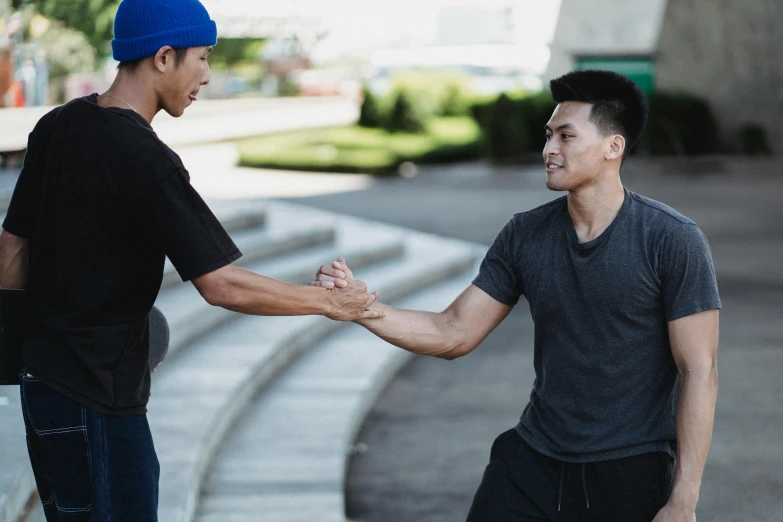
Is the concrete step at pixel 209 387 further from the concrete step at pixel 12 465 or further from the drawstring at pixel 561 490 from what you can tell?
the drawstring at pixel 561 490

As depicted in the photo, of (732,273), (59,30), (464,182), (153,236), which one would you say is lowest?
(464,182)

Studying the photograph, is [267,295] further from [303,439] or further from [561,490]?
[303,439]

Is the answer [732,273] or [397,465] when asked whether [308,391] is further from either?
[732,273]

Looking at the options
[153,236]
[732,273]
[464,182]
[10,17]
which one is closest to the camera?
[153,236]

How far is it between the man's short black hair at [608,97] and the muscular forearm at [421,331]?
0.85 m

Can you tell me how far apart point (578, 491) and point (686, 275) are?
2.29 ft

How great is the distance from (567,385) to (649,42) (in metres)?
25.4

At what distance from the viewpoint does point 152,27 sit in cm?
275

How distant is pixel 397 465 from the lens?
5.86 metres

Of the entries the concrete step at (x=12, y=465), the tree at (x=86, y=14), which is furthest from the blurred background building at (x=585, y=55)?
the concrete step at (x=12, y=465)

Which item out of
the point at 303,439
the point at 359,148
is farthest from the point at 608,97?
the point at 359,148

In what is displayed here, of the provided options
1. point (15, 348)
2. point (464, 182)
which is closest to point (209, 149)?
point (464, 182)

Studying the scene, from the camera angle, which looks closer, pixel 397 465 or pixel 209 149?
pixel 397 465

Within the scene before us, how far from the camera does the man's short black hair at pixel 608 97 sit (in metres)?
3.21
